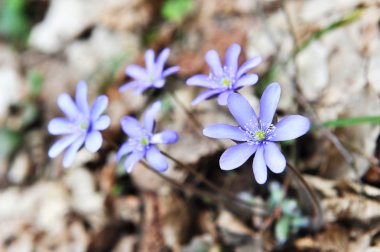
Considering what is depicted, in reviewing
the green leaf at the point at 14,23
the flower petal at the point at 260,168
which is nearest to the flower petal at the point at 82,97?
the flower petal at the point at 260,168

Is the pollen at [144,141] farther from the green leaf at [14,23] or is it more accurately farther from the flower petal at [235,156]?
the green leaf at [14,23]

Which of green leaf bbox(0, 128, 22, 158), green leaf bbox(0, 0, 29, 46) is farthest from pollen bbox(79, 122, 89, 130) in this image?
green leaf bbox(0, 0, 29, 46)

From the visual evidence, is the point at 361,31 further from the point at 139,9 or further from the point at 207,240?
the point at 139,9

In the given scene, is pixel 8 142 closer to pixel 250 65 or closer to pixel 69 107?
pixel 69 107

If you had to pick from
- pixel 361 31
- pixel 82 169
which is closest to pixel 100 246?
pixel 82 169

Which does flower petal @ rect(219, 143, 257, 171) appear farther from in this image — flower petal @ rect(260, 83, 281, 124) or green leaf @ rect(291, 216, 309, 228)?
green leaf @ rect(291, 216, 309, 228)

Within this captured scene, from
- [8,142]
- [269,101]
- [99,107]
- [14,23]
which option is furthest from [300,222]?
[14,23]
